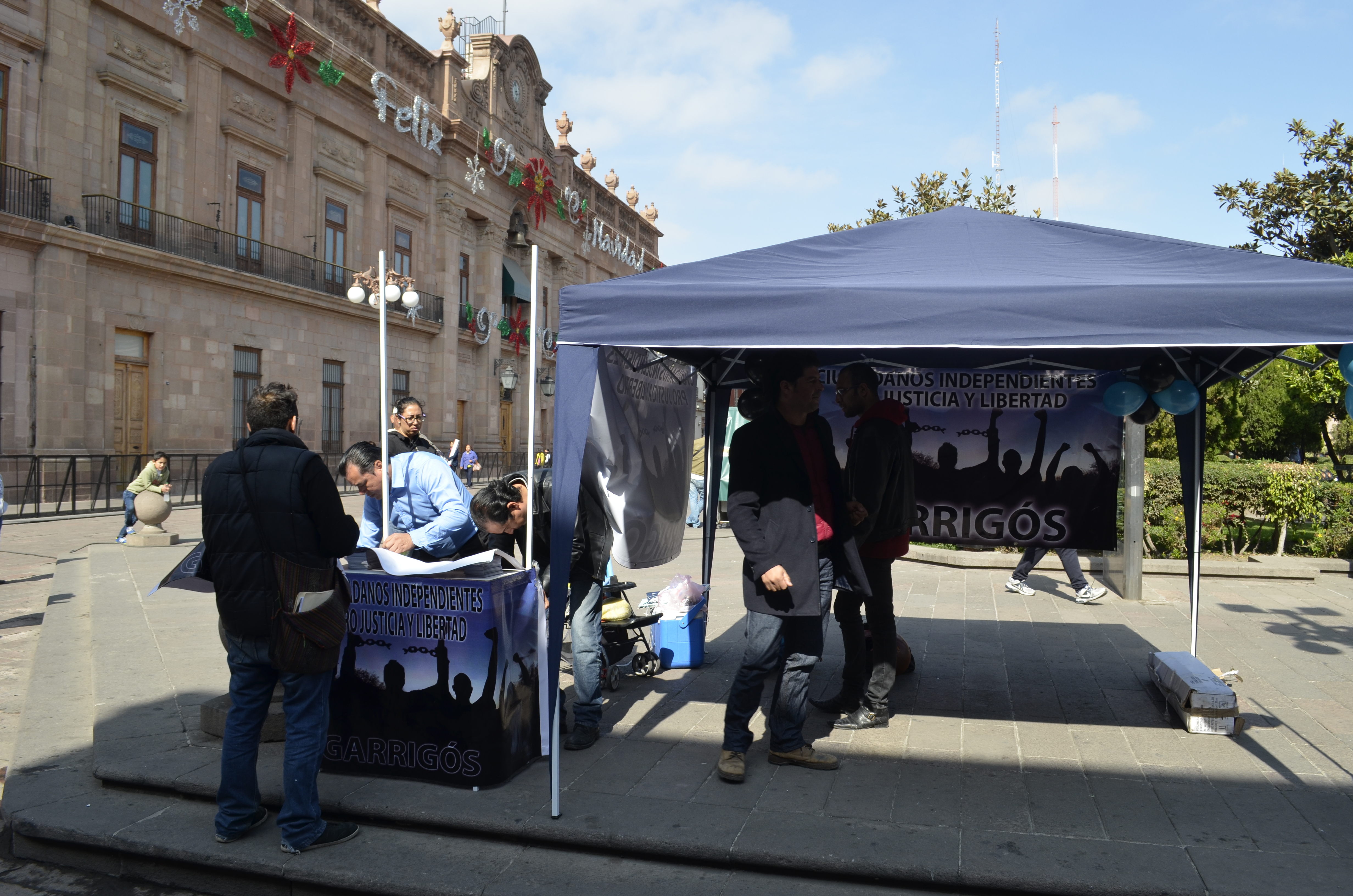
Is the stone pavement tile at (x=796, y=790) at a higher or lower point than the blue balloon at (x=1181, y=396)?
lower

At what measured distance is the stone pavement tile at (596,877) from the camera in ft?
11.6

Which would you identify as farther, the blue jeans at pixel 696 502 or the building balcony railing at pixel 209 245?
the building balcony railing at pixel 209 245

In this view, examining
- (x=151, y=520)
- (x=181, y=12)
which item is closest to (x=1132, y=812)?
(x=151, y=520)

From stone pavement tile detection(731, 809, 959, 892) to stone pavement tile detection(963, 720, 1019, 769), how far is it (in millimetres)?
981

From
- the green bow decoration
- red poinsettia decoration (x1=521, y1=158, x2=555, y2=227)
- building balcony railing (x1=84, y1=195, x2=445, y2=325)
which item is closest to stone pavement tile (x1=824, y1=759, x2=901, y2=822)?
building balcony railing (x1=84, y1=195, x2=445, y2=325)

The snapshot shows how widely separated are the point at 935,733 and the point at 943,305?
2.54 meters

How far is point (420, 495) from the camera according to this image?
5.00 m

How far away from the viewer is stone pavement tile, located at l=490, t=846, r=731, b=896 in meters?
3.53

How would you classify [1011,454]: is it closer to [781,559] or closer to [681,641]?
[681,641]

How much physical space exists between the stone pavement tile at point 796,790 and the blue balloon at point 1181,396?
3.23 meters

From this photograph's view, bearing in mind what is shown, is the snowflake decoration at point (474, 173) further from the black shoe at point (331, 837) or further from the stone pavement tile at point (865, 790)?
the black shoe at point (331, 837)

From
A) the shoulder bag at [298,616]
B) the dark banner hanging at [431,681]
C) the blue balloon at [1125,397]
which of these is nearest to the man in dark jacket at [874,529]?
the blue balloon at [1125,397]

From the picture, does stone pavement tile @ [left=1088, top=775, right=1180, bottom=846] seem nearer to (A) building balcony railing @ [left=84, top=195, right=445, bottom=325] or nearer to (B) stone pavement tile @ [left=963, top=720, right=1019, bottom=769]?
(B) stone pavement tile @ [left=963, top=720, right=1019, bottom=769]

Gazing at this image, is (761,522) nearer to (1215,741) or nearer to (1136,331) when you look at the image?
(1136,331)
